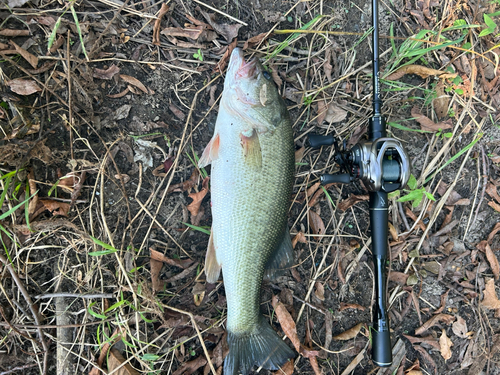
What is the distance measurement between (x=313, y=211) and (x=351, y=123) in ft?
3.19

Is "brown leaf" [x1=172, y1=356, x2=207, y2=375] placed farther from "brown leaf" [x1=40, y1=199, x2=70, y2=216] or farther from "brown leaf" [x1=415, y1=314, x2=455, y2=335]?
"brown leaf" [x1=415, y1=314, x2=455, y2=335]

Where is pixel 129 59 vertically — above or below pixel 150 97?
above

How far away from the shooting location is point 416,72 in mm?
2904

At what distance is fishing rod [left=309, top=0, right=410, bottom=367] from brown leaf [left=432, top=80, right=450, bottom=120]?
94cm

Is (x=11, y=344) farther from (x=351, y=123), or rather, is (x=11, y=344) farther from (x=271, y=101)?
(x=351, y=123)

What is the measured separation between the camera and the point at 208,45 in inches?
104

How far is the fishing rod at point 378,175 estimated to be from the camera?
2139 millimetres

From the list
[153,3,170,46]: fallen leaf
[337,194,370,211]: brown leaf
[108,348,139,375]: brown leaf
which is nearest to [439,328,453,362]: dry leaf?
[337,194,370,211]: brown leaf

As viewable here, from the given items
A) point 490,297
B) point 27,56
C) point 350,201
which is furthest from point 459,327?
point 27,56

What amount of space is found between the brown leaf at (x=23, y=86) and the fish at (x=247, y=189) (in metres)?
1.53

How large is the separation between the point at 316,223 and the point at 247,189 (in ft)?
3.24

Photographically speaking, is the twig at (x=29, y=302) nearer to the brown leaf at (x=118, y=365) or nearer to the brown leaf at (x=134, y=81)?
the brown leaf at (x=118, y=365)

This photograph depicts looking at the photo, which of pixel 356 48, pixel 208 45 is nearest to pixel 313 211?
pixel 356 48

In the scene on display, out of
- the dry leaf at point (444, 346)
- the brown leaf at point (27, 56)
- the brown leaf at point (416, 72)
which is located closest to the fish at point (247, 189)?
the brown leaf at point (416, 72)
